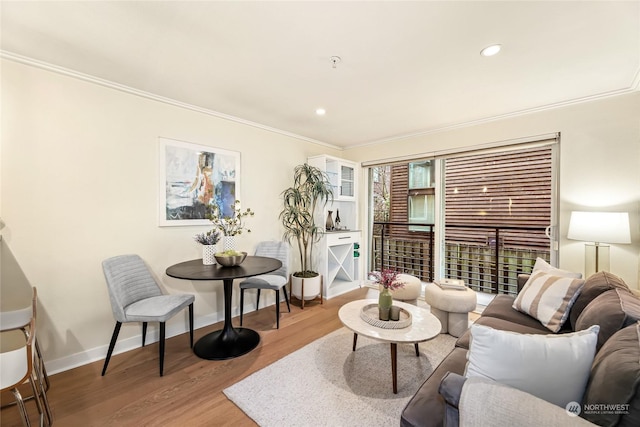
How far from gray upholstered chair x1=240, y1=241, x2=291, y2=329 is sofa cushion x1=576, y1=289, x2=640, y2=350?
7.82 feet

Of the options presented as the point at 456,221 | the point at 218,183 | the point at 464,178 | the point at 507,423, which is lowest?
the point at 507,423

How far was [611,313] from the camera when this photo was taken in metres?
1.24

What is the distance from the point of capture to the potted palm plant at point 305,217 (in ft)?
11.9

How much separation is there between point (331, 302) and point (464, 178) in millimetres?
3132

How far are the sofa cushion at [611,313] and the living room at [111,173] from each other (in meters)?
1.59

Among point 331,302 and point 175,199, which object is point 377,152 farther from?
point 175,199

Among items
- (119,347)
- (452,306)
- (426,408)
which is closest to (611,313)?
(426,408)

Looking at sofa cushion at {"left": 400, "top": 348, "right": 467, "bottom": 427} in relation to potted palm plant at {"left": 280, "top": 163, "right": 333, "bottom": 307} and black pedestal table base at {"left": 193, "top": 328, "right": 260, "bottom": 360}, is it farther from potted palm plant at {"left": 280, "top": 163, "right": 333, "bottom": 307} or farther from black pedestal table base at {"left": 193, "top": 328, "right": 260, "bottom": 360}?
potted palm plant at {"left": 280, "top": 163, "right": 333, "bottom": 307}

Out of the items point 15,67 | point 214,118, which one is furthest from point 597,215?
point 15,67

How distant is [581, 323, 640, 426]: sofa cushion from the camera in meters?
0.75

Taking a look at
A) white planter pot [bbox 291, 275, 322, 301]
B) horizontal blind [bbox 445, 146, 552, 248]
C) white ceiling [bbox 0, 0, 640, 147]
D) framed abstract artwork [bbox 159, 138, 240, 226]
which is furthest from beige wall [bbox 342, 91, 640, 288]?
framed abstract artwork [bbox 159, 138, 240, 226]

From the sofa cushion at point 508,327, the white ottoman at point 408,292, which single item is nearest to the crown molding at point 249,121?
the white ottoman at point 408,292

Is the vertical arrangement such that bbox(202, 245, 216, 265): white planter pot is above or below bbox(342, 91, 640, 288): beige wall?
below

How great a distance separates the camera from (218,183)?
3035 mm
